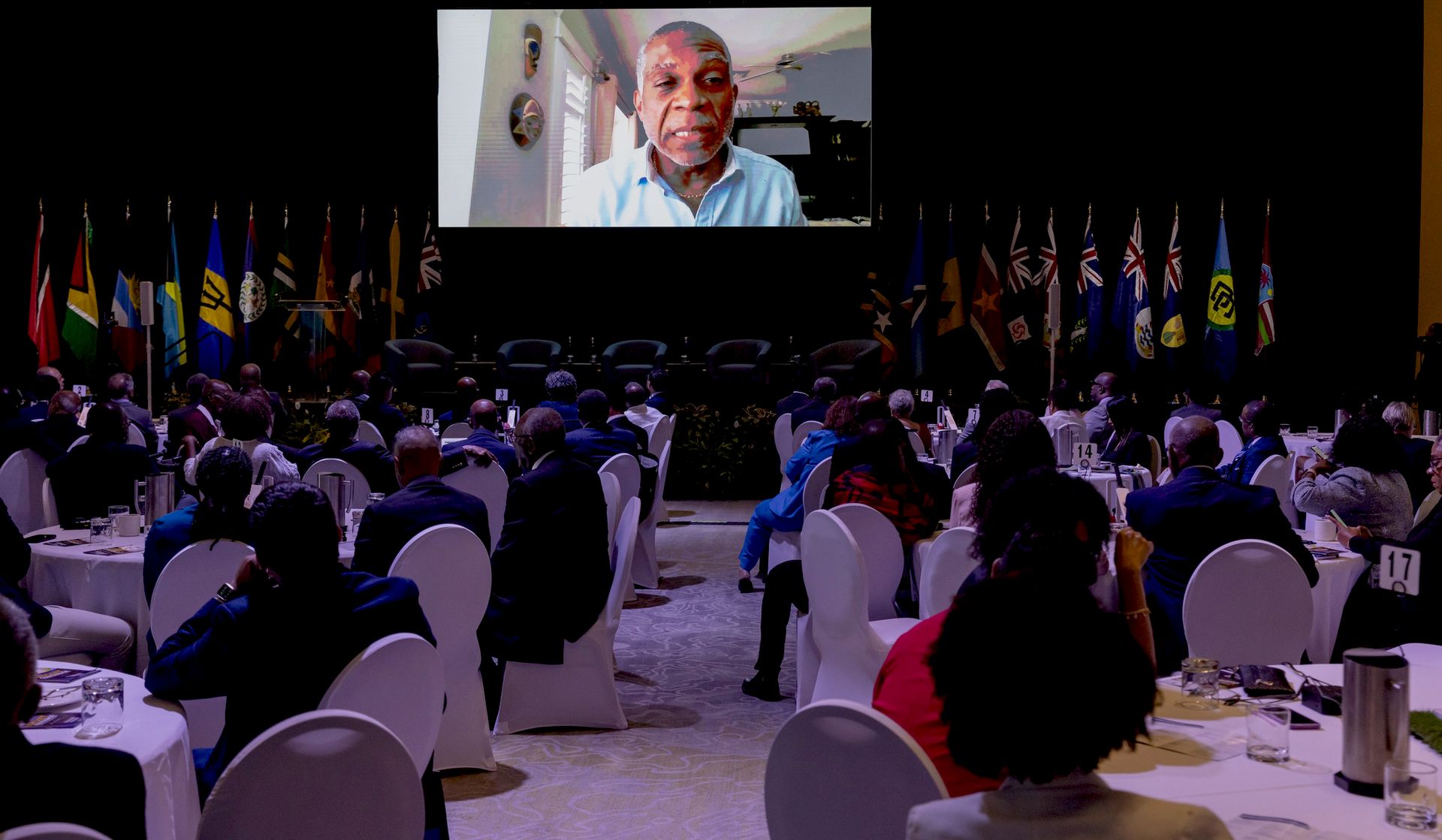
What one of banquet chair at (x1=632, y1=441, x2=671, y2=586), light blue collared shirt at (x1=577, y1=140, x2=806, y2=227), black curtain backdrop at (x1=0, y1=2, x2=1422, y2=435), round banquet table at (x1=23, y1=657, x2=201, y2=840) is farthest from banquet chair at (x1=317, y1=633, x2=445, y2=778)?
black curtain backdrop at (x1=0, y1=2, x2=1422, y2=435)

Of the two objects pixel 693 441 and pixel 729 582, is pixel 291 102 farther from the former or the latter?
pixel 729 582

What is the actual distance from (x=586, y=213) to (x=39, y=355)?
5.79 m

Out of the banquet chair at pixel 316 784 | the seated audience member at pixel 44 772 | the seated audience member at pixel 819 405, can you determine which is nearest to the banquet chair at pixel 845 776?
the banquet chair at pixel 316 784

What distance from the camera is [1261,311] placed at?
42.3ft

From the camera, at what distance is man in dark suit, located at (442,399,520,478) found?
22.0ft

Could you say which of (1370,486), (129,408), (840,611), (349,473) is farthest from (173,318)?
(1370,486)

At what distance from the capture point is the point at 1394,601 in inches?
193

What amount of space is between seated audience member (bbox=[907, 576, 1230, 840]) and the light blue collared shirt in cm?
1223

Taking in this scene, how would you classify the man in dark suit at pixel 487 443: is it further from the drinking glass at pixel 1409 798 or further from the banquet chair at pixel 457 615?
the drinking glass at pixel 1409 798

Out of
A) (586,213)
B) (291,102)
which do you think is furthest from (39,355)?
(586,213)

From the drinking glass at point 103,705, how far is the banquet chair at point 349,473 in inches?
110

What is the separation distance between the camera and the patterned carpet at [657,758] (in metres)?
3.96

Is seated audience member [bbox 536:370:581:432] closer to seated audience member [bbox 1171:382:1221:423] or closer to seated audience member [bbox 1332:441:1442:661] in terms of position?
seated audience member [bbox 1171:382:1221:423]

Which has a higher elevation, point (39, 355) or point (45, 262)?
point (45, 262)
